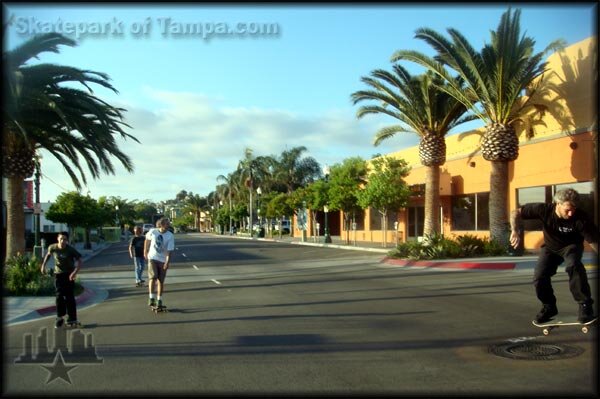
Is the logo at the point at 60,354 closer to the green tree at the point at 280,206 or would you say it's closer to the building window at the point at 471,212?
the building window at the point at 471,212

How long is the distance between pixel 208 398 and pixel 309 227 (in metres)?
57.6

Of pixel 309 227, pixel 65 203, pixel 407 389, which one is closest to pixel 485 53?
pixel 407 389

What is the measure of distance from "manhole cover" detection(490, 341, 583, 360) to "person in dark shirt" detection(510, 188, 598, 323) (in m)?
0.74

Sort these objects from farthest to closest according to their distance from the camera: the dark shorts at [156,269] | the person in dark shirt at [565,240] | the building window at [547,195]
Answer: the building window at [547,195] → the dark shorts at [156,269] → the person in dark shirt at [565,240]

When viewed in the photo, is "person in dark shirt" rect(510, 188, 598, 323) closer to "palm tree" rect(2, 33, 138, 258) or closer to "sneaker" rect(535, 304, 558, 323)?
"sneaker" rect(535, 304, 558, 323)

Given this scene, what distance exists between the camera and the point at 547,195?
976 inches

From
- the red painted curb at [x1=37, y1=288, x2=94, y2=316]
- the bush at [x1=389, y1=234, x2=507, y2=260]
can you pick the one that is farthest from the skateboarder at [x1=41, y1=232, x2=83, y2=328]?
the bush at [x1=389, y1=234, x2=507, y2=260]

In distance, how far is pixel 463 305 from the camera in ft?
36.0

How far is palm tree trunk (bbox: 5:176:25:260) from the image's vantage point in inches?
635

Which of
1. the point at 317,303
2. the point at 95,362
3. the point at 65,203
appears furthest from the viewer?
the point at 65,203

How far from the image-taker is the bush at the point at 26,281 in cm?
1391

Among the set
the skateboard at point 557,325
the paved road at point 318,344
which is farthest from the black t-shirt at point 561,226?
the paved road at point 318,344

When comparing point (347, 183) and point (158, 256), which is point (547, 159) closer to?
point (347, 183)

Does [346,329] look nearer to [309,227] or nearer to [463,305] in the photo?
[463,305]
